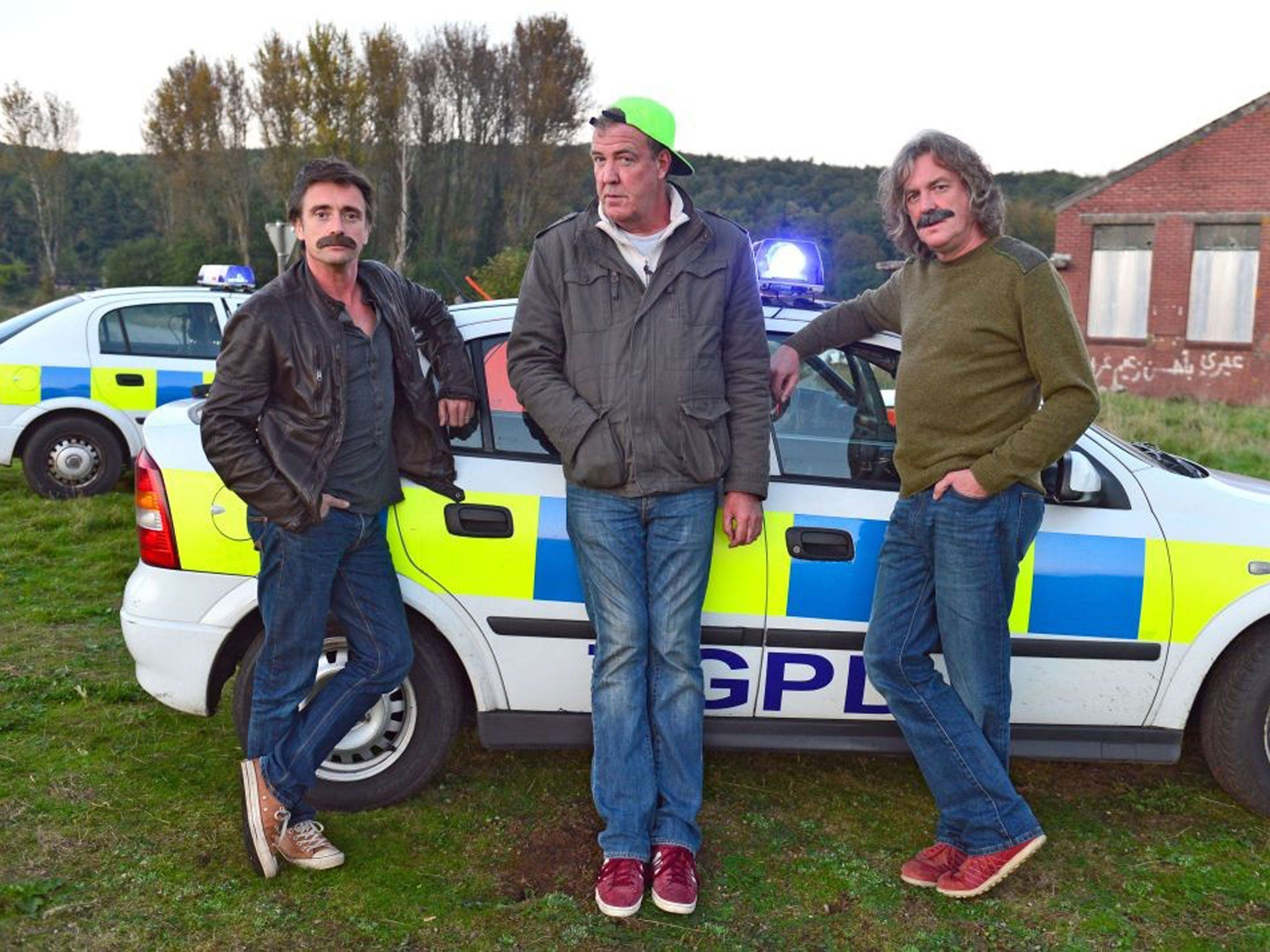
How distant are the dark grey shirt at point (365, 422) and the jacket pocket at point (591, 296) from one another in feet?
1.67

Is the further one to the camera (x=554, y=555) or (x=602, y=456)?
(x=554, y=555)

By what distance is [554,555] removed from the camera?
3170 mm

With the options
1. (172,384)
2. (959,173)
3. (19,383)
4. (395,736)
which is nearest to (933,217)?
(959,173)

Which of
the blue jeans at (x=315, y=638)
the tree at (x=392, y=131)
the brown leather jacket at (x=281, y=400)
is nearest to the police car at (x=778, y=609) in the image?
the blue jeans at (x=315, y=638)

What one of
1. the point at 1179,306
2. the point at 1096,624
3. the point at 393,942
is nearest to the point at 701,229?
the point at 1096,624

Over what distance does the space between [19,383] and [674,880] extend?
674cm

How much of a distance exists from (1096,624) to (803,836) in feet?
3.31

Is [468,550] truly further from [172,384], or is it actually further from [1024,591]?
[172,384]

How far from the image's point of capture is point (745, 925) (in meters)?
2.79

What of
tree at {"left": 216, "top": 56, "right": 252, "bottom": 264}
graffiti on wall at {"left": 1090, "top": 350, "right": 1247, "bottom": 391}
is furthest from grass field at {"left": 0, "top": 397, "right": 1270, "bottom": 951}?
tree at {"left": 216, "top": 56, "right": 252, "bottom": 264}

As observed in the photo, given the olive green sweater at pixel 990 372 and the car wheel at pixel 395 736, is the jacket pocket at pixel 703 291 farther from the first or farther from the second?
the car wheel at pixel 395 736

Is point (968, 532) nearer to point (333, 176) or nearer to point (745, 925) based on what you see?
point (745, 925)

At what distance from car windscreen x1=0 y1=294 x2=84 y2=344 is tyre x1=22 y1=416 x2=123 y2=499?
2.14ft

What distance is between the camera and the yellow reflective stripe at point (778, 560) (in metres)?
3.15
